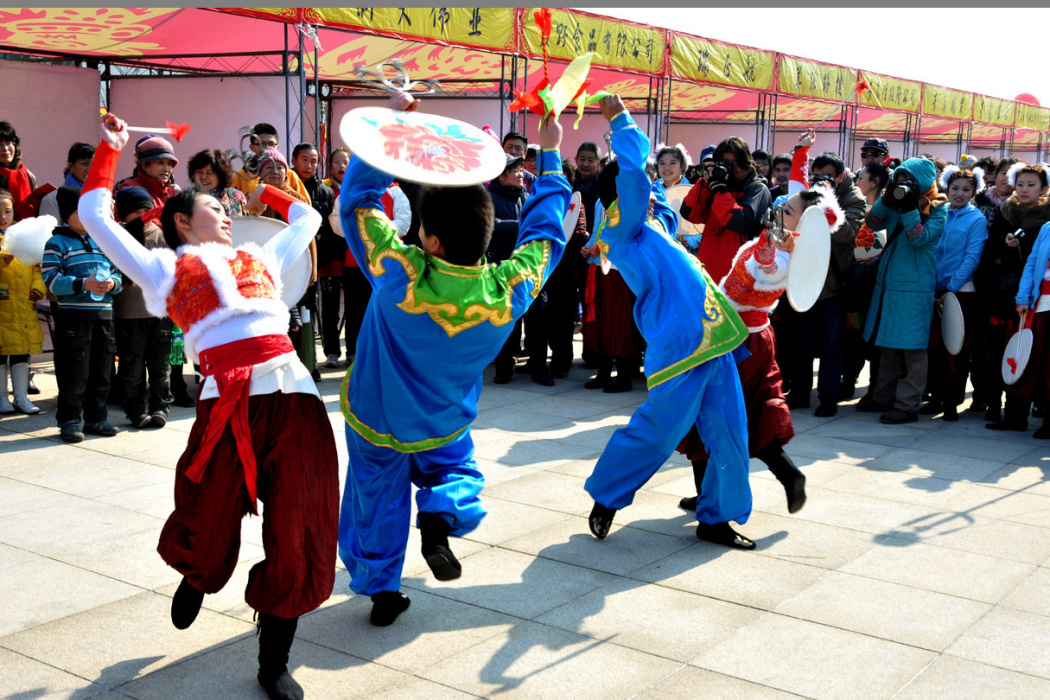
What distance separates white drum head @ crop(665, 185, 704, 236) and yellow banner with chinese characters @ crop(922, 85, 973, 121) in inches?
581

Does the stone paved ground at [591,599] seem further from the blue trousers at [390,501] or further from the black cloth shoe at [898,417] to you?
the black cloth shoe at [898,417]

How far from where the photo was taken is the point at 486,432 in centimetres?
629

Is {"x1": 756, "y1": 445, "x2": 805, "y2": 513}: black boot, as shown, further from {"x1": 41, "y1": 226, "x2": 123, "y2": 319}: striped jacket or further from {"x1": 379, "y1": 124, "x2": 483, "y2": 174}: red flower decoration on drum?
{"x1": 41, "y1": 226, "x2": 123, "y2": 319}: striped jacket

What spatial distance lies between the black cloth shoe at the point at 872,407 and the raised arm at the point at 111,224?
18.3ft

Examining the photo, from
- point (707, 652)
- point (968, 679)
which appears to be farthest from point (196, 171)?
point (968, 679)

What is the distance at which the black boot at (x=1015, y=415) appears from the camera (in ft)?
21.8

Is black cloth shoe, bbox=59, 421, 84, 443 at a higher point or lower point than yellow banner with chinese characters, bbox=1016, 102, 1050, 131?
lower

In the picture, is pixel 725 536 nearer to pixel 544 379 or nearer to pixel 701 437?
pixel 701 437

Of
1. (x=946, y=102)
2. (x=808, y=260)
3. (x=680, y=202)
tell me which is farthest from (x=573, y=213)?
(x=946, y=102)

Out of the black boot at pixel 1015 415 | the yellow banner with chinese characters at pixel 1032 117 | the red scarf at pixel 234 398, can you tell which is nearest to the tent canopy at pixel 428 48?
the red scarf at pixel 234 398

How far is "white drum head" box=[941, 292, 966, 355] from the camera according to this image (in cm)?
684

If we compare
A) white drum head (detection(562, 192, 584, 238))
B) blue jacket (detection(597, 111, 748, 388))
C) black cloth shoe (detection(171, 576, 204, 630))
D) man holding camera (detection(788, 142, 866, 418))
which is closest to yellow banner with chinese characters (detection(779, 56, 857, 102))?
man holding camera (detection(788, 142, 866, 418))

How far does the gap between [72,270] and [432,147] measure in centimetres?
368

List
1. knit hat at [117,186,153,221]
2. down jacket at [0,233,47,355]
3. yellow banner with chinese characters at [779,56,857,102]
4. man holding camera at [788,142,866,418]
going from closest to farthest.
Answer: knit hat at [117,186,153,221] < down jacket at [0,233,47,355] < man holding camera at [788,142,866,418] < yellow banner with chinese characters at [779,56,857,102]
